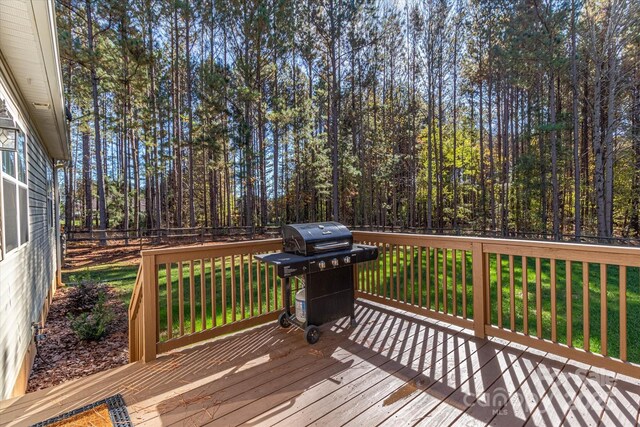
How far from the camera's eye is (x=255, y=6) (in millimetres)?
11633

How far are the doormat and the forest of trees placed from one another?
1120 cm

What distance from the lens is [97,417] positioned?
6.39 feet

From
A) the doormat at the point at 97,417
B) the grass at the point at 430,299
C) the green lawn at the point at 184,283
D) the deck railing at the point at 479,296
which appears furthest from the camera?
the green lawn at the point at 184,283

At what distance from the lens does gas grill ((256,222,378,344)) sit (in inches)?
114

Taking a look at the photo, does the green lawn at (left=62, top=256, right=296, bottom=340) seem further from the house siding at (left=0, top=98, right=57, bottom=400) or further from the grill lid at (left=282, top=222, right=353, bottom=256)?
the grill lid at (left=282, top=222, right=353, bottom=256)

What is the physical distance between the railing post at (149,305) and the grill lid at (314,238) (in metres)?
1.19

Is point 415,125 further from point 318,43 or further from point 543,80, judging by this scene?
point 318,43

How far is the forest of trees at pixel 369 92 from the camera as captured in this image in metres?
11.0

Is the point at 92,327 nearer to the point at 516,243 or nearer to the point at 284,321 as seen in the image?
the point at 284,321

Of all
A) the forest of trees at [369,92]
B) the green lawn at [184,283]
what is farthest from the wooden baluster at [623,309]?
the forest of trees at [369,92]

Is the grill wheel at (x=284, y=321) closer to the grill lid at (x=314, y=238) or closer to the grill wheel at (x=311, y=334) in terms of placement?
the grill wheel at (x=311, y=334)

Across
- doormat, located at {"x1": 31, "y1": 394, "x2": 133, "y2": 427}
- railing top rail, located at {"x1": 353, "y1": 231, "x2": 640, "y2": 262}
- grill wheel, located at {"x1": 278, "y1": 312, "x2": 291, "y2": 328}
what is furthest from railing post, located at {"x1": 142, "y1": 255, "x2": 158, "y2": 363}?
railing top rail, located at {"x1": 353, "y1": 231, "x2": 640, "y2": 262}

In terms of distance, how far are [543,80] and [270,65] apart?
36.2 feet

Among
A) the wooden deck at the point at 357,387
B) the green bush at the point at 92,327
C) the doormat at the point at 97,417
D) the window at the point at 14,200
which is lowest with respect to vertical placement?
the green bush at the point at 92,327
